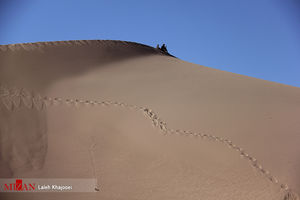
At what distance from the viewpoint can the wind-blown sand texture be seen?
2377 mm

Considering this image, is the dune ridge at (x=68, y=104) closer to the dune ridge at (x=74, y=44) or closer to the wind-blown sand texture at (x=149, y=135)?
the wind-blown sand texture at (x=149, y=135)

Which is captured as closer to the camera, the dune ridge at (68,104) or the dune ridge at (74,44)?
the dune ridge at (68,104)

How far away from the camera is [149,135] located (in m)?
3.42

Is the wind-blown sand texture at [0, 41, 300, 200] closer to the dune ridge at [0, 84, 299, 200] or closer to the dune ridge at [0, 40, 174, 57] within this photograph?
the dune ridge at [0, 84, 299, 200]

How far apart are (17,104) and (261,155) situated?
394 centimetres

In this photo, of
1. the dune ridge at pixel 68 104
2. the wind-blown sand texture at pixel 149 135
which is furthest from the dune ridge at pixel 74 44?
the dune ridge at pixel 68 104

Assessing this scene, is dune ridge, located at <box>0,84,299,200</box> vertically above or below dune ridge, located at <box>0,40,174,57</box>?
below

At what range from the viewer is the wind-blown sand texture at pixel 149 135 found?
2377mm

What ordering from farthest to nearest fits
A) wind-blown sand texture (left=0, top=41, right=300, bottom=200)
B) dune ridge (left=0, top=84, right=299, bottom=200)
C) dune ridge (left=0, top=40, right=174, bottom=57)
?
dune ridge (left=0, top=40, right=174, bottom=57)
dune ridge (left=0, top=84, right=299, bottom=200)
wind-blown sand texture (left=0, top=41, right=300, bottom=200)

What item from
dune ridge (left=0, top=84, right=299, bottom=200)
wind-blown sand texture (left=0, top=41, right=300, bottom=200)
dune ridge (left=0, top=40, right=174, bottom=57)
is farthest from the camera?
dune ridge (left=0, top=40, right=174, bottom=57)

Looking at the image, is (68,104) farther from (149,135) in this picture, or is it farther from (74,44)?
(74,44)

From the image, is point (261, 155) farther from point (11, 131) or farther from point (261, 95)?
point (11, 131)

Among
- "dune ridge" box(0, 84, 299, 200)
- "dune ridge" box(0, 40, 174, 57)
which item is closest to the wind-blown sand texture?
"dune ridge" box(0, 84, 299, 200)

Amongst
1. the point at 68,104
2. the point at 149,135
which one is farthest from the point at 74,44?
the point at 149,135
